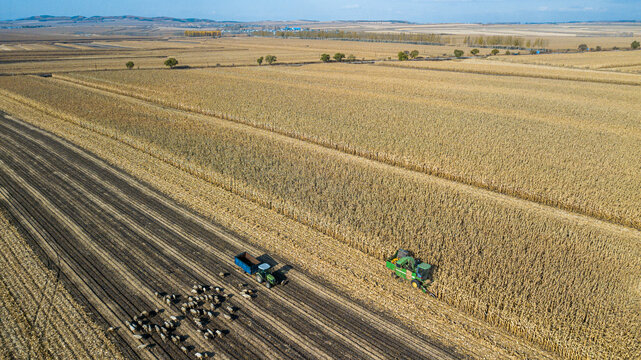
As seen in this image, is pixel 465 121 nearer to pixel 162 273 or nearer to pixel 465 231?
pixel 465 231

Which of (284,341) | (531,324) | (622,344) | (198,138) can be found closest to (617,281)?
(622,344)

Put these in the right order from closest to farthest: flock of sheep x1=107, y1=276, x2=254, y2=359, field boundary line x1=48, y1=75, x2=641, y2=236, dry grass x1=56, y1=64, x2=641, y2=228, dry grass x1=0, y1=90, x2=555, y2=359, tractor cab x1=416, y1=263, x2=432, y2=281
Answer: flock of sheep x1=107, y1=276, x2=254, y2=359, dry grass x1=0, y1=90, x2=555, y2=359, tractor cab x1=416, y1=263, x2=432, y2=281, field boundary line x1=48, y1=75, x2=641, y2=236, dry grass x1=56, y1=64, x2=641, y2=228

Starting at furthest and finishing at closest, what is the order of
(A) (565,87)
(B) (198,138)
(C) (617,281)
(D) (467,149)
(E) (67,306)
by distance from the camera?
(A) (565,87) → (B) (198,138) → (D) (467,149) → (C) (617,281) → (E) (67,306)

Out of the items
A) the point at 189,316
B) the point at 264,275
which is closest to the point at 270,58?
the point at 264,275

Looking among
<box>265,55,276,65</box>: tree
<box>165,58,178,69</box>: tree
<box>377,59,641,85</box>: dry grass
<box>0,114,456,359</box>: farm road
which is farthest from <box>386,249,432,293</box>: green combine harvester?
<box>265,55,276,65</box>: tree

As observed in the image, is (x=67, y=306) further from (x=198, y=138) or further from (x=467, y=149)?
(x=467, y=149)

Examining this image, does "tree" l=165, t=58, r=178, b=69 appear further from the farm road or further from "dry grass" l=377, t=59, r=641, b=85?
the farm road

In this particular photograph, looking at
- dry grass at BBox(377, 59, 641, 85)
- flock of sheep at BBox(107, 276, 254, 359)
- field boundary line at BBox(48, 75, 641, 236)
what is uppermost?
dry grass at BBox(377, 59, 641, 85)
